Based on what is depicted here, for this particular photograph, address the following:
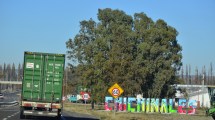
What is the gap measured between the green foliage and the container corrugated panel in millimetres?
28892

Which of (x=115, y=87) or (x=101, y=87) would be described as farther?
(x=101, y=87)

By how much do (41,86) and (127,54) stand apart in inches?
1356

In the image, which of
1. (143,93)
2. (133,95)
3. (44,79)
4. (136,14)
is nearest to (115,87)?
(44,79)

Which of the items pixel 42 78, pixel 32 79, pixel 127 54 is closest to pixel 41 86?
pixel 42 78

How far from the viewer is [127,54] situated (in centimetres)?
6238

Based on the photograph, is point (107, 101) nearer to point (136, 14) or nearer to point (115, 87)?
point (136, 14)

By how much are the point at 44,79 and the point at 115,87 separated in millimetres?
8553

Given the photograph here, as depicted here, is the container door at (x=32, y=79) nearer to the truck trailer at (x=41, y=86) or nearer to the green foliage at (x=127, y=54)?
the truck trailer at (x=41, y=86)

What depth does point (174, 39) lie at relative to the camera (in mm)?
70938

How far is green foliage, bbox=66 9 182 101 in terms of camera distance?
60.7m

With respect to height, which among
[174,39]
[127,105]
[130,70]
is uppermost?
[174,39]

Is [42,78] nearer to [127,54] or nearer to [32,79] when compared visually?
[32,79]

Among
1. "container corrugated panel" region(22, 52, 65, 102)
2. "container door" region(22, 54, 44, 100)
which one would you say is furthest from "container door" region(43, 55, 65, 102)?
"container door" region(22, 54, 44, 100)

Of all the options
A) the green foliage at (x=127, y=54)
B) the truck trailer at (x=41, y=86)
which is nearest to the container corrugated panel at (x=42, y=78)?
the truck trailer at (x=41, y=86)
